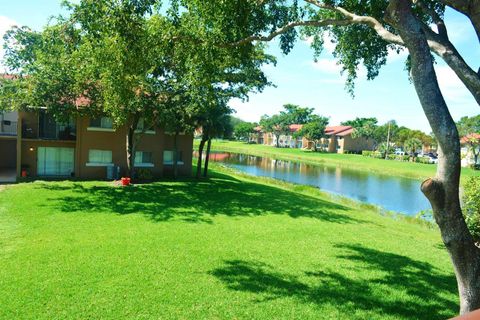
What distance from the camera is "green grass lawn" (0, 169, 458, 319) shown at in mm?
7797

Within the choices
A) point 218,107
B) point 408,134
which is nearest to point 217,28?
point 218,107

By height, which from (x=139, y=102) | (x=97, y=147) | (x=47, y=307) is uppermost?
(x=139, y=102)

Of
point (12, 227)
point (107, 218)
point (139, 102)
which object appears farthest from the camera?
point (139, 102)

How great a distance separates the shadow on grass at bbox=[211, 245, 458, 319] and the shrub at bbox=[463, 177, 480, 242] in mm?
1879

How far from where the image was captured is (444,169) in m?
5.33

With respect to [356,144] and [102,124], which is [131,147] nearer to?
[102,124]

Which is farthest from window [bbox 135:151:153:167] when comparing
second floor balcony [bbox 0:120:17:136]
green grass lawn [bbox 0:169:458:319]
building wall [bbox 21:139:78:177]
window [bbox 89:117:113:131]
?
green grass lawn [bbox 0:169:458:319]

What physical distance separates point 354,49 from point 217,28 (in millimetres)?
5084

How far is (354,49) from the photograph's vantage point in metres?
11.9

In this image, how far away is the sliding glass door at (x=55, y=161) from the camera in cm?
2508

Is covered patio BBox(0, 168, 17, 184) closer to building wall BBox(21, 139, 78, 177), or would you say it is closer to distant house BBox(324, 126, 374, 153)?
building wall BBox(21, 139, 78, 177)

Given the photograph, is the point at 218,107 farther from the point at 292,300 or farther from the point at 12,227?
the point at 292,300

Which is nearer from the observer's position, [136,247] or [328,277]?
[328,277]

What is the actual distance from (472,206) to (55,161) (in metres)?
24.3
